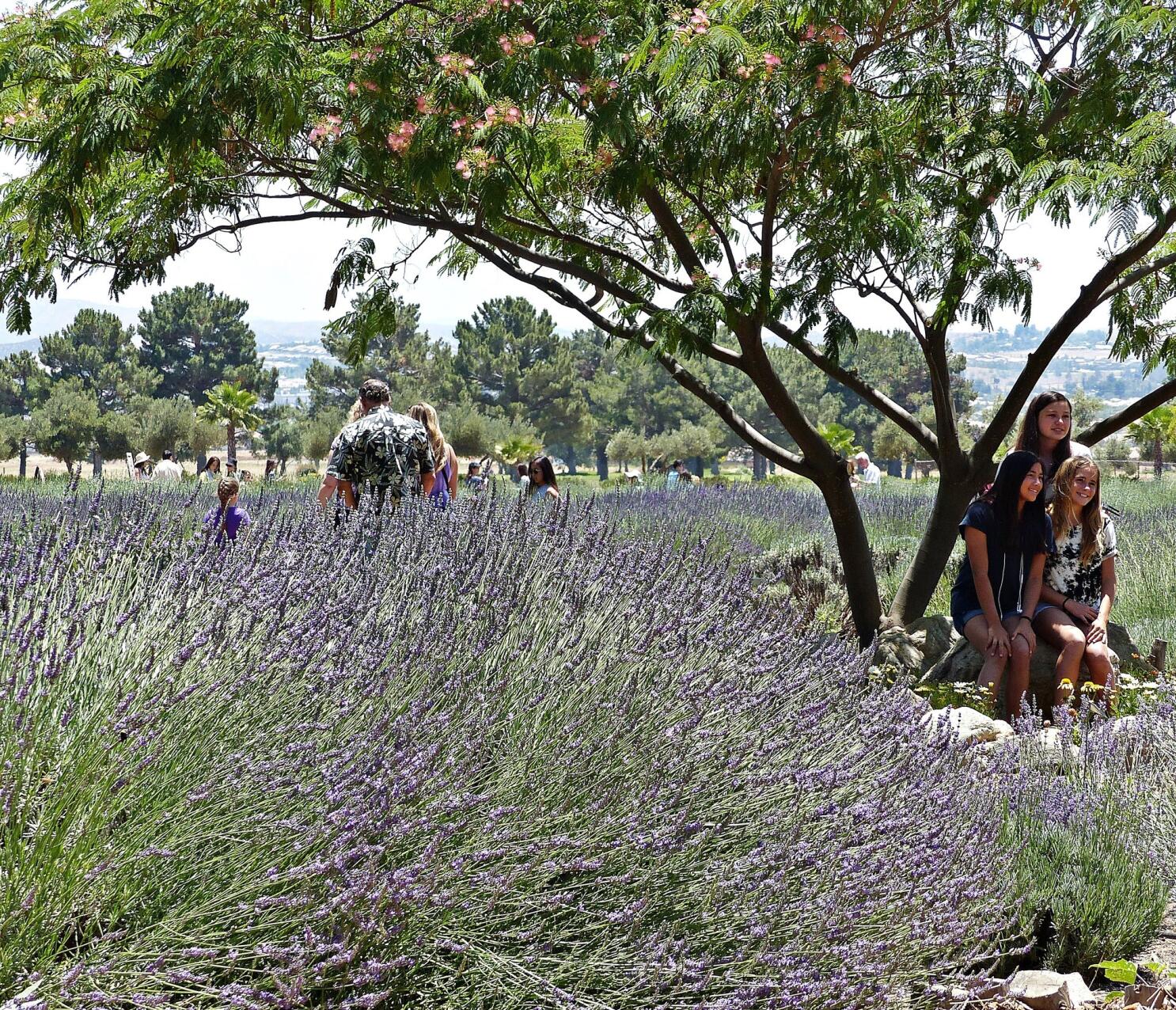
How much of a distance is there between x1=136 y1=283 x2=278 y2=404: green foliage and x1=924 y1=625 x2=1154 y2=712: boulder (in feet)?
238

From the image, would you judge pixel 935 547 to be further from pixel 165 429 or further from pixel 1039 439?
pixel 165 429

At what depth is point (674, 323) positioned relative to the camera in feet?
21.2

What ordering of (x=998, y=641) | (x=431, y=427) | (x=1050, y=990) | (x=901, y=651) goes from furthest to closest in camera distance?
(x=901, y=651) → (x=431, y=427) → (x=998, y=641) → (x=1050, y=990)

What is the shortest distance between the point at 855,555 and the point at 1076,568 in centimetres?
238

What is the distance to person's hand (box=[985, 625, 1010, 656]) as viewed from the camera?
527 cm

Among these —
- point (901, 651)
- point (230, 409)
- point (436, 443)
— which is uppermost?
point (230, 409)

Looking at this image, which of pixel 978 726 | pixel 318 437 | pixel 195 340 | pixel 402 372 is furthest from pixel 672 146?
pixel 195 340

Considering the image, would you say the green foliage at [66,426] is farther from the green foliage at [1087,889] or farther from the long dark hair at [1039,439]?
the green foliage at [1087,889]

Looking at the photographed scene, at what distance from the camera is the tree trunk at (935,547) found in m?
7.68

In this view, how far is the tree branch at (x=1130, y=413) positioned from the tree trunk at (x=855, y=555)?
1.51 meters

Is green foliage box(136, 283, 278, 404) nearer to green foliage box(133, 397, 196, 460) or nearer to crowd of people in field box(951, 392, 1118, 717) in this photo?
green foliage box(133, 397, 196, 460)

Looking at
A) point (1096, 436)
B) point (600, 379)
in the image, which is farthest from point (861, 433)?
point (1096, 436)

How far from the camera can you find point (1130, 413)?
7.38m

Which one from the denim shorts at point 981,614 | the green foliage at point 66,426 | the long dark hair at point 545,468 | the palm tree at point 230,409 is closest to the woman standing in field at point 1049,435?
the denim shorts at point 981,614
